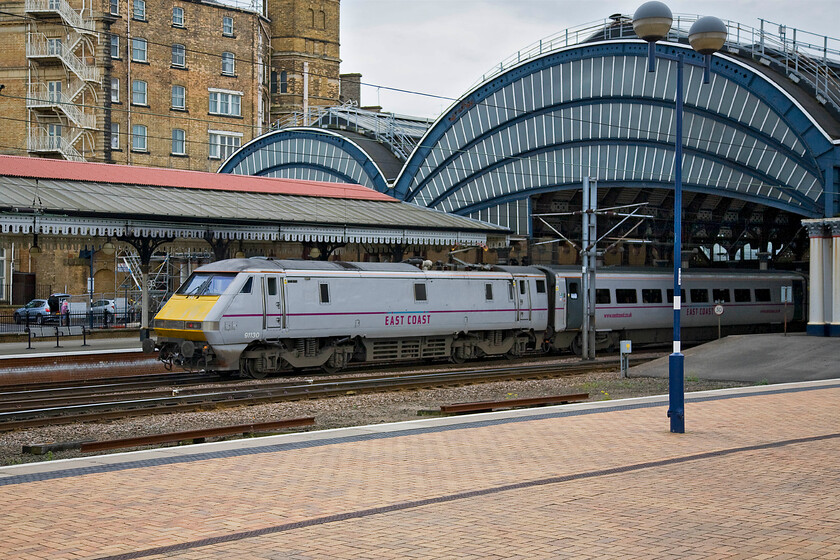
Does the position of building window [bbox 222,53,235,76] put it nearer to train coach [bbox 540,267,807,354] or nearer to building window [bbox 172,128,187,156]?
building window [bbox 172,128,187,156]

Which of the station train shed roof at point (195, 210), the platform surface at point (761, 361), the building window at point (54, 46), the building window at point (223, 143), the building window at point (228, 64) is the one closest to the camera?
the platform surface at point (761, 361)

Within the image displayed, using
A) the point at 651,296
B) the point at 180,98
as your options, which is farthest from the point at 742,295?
the point at 180,98

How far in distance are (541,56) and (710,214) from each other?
12576 mm

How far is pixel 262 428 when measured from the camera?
15789 millimetres

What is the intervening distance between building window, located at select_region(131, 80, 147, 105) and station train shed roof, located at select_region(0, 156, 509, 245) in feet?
92.6

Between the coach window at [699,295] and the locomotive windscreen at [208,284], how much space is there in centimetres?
2107

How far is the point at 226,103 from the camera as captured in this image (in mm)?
75438

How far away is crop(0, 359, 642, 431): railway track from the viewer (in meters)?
18.0

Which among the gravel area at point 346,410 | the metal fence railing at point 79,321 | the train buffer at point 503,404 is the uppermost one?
the metal fence railing at point 79,321

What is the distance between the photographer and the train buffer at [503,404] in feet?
57.9

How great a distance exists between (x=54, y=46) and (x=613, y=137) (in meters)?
39.3

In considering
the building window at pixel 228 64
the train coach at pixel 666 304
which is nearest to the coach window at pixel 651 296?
the train coach at pixel 666 304

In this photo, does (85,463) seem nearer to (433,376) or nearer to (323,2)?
(433,376)

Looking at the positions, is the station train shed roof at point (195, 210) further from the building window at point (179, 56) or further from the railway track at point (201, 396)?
the building window at point (179, 56)
